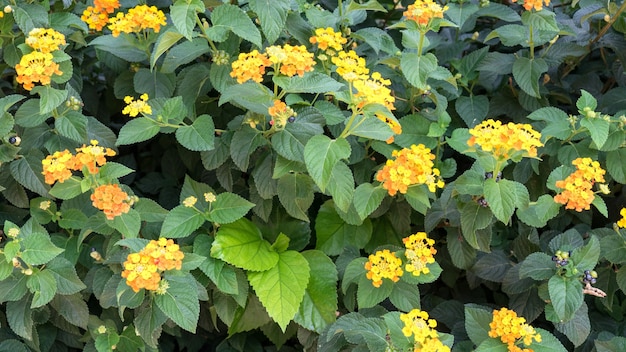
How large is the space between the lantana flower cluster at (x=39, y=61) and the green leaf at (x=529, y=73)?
1.46 meters

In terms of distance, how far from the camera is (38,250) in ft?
5.28

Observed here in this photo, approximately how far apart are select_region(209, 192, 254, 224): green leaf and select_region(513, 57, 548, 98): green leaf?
40.6 inches

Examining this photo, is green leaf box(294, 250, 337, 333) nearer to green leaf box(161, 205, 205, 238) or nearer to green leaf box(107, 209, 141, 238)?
green leaf box(161, 205, 205, 238)

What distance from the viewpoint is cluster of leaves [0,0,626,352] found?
5.53 feet

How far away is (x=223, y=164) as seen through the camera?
6.42ft

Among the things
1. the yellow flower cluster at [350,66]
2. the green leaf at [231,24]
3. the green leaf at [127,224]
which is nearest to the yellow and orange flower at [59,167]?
the green leaf at [127,224]

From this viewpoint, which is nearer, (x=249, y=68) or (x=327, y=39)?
(x=249, y=68)

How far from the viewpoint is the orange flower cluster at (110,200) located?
155 cm

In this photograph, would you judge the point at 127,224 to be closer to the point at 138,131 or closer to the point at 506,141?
the point at 138,131

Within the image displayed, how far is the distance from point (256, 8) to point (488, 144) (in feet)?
2.51

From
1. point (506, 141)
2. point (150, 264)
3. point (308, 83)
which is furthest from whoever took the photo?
point (308, 83)

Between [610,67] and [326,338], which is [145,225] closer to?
[326,338]

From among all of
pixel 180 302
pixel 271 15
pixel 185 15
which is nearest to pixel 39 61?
pixel 185 15

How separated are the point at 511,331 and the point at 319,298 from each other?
0.59m
